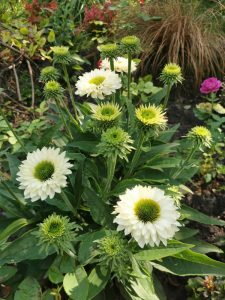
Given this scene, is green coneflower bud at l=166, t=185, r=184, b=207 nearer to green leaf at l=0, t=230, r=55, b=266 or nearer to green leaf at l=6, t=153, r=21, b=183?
green leaf at l=0, t=230, r=55, b=266

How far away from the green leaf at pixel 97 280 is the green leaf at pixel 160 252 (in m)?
0.17

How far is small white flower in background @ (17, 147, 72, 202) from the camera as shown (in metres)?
1.38

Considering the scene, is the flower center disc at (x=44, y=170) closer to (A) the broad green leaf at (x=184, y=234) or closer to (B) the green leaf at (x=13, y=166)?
(B) the green leaf at (x=13, y=166)

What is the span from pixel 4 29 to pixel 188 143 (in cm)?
196

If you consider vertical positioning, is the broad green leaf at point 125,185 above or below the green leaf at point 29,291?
above

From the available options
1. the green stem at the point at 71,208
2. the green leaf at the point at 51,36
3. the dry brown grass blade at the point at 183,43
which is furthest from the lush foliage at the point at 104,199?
the green leaf at the point at 51,36

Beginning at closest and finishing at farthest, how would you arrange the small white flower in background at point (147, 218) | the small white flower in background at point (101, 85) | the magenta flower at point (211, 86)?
the small white flower in background at point (147, 218), the small white flower in background at point (101, 85), the magenta flower at point (211, 86)

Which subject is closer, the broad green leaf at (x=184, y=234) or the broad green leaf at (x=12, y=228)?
the broad green leaf at (x=12, y=228)

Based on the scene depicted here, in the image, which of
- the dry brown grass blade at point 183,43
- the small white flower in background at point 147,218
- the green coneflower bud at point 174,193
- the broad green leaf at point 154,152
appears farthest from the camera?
the dry brown grass blade at point 183,43

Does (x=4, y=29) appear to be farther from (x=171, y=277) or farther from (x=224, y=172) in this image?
(x=171, y=277)

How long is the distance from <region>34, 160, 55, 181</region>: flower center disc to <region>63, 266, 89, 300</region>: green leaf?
0.39m

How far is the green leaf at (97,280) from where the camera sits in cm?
153

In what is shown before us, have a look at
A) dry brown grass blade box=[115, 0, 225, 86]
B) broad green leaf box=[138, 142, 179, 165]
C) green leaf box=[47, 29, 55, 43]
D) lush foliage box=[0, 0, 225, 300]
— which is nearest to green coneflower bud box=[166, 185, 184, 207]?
lush foliage box=[0, 0, 225, 300]

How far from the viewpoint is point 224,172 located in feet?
7.54
